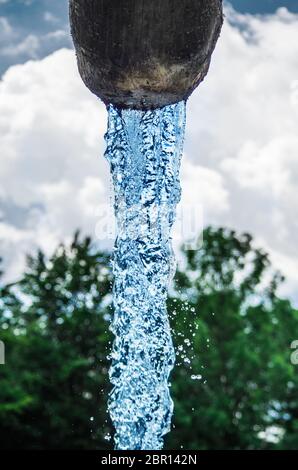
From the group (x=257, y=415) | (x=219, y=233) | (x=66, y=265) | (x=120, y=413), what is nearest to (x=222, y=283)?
(x=219, y=233)

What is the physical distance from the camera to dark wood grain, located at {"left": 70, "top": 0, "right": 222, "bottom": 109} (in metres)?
3.04

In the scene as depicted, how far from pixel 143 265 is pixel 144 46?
106cm

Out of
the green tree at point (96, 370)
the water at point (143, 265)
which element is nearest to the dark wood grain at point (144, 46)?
the water at point (143, 265)

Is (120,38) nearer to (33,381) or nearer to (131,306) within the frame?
(131,306)

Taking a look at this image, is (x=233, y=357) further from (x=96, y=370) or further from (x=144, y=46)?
(x=144, y=46)

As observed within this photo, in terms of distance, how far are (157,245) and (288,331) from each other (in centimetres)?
1587

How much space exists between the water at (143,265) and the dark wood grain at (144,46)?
31 cm

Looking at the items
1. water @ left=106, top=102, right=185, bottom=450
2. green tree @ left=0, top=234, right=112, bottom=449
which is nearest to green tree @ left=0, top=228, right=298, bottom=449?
green tree @ left=0, top=234, right=112, bottom=449

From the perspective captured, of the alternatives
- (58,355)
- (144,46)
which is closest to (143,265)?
(144,46)

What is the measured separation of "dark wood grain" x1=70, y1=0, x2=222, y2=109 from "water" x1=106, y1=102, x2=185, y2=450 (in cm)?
31

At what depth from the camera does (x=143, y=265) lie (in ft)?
12.1

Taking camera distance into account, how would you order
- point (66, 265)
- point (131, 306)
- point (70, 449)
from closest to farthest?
point (131, 306), point (70, 449), point (66, 265)

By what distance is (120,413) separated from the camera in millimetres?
3826

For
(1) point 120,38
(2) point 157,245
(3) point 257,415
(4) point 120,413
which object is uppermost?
(3) point 257,415
